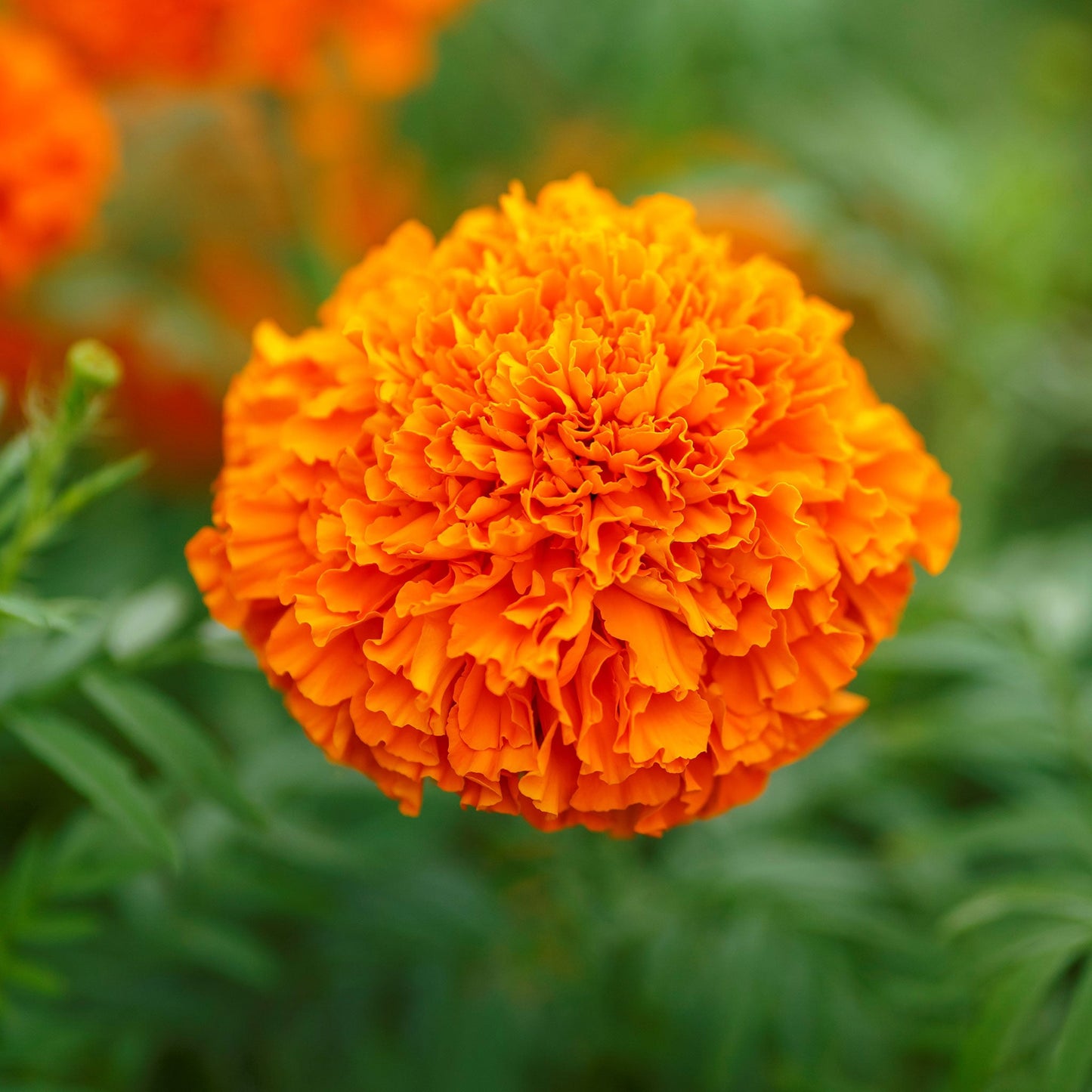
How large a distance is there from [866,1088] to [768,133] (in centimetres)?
203

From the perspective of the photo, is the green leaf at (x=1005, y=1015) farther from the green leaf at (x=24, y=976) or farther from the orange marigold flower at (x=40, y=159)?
the orange marigold flower at (x=40, y=159)

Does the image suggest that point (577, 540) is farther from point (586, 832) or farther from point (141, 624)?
point (586, 832)

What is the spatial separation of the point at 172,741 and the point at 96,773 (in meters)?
0.07

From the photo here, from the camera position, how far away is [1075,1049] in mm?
989

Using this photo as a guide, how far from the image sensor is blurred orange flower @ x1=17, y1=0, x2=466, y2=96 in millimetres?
1652

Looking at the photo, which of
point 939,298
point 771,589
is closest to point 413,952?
point 771,589

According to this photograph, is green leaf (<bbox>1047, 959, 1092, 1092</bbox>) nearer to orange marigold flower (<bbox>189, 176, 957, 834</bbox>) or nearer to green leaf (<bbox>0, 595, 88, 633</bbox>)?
orange marigold flower (<bbox>189, 176, 957, 834</bbox>)

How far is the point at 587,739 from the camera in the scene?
2.72ft

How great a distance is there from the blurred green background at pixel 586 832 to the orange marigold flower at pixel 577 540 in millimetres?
240

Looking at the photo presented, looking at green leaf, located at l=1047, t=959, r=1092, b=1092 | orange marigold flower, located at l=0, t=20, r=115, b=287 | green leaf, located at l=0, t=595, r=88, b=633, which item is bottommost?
green leaf, located at l=1047, t=959, r=1092, b=1092

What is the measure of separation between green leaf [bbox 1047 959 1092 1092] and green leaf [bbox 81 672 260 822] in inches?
31.8

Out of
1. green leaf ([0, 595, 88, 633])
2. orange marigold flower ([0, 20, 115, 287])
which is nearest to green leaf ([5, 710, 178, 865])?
green leaf ([0, 595, 88, 633])

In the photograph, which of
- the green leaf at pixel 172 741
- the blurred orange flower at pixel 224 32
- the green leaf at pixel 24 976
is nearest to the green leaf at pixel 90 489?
the green leaf at pixel 172 741

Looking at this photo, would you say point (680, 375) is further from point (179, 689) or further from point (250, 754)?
point (179, 689)
